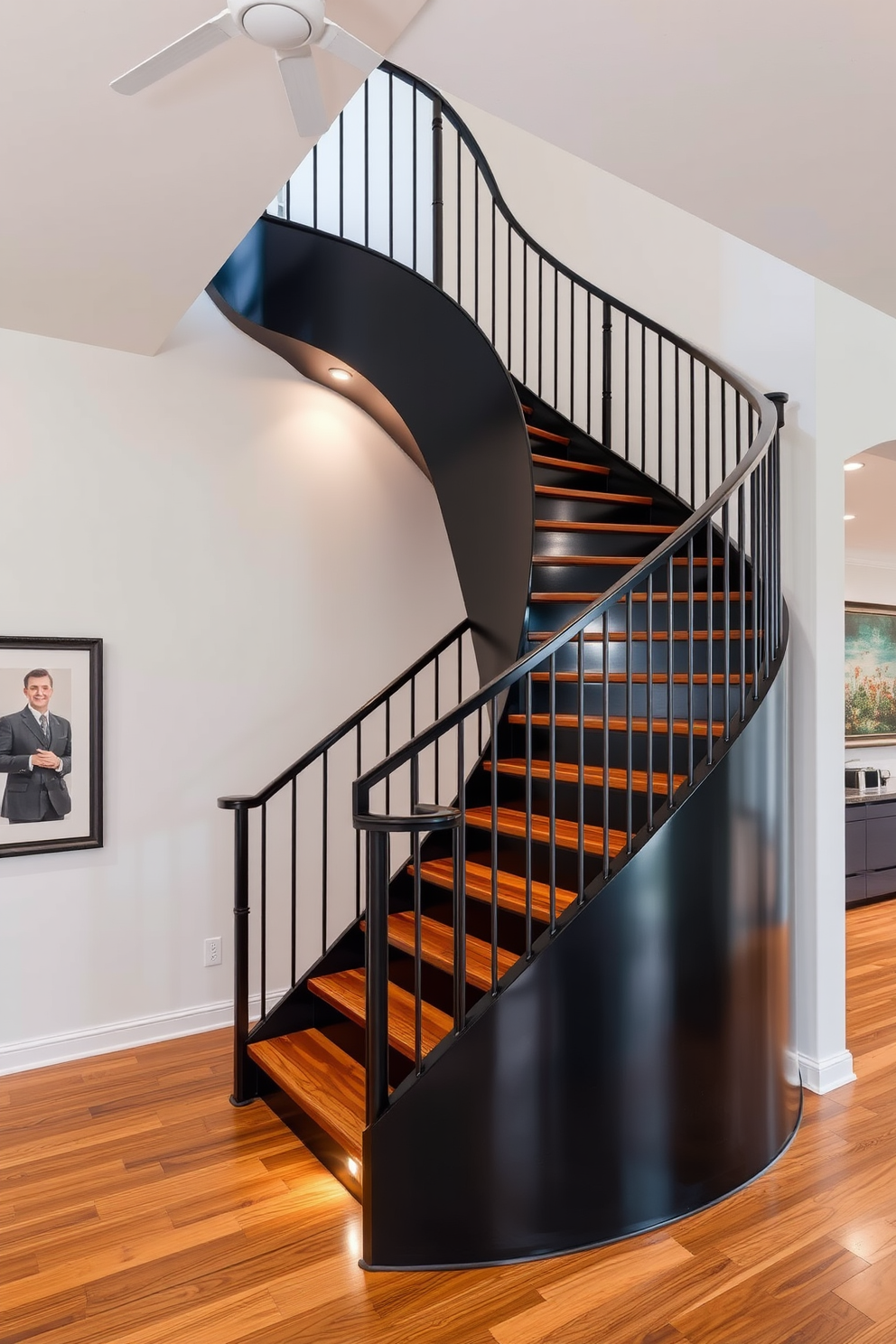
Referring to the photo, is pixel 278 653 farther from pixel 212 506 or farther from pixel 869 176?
pixel 869 176

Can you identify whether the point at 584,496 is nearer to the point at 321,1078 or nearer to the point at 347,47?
the point at 347,47

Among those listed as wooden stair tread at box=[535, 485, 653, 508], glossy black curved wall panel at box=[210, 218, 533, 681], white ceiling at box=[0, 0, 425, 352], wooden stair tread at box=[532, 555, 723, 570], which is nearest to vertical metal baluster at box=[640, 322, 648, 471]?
wooden stair tread at box=[535, 485, 653, 508]

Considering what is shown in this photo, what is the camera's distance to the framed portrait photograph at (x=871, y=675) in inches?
283

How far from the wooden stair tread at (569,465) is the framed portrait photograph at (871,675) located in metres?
3.88

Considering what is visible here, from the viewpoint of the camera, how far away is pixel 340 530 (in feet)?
13.7

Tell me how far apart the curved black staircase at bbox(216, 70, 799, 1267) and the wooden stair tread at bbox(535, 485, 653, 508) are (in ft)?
0.05

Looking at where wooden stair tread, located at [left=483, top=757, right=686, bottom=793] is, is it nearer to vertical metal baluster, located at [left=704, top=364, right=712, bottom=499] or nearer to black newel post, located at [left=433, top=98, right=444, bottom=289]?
vertical metal baluster, located at [left=704, top=364, right=712, bottom=499]

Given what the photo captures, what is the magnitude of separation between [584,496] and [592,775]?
1.45 meters

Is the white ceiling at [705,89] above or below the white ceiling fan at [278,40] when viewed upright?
below

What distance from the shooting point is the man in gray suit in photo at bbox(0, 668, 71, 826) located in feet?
11.0

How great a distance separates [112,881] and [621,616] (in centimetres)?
236

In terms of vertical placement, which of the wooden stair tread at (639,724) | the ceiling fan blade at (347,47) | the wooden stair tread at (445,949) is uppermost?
the ceiling fan blade at (347,47)

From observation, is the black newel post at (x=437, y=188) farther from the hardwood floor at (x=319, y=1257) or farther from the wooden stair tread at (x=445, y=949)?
the hardwood floor at (x=319, y=1257)

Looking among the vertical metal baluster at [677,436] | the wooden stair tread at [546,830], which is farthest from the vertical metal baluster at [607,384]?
the wooden stair tread at [546,830]
